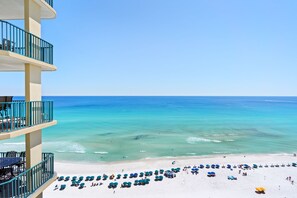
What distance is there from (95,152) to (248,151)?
1090 inches

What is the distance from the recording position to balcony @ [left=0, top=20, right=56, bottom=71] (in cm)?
753

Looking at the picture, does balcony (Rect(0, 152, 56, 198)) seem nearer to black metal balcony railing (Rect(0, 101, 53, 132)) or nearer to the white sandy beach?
black metal balcony railing (Rect(0, 101, 53, 132))

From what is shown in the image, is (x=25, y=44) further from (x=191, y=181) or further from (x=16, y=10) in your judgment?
(x=191, y=181)

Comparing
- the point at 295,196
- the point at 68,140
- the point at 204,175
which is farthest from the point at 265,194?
the point at 68,140

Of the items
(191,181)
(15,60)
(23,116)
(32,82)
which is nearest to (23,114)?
(23,116)

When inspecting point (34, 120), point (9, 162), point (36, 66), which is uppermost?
point (36, 66)

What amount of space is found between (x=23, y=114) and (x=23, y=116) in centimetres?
9

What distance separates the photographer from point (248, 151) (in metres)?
41.5

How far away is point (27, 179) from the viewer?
8.21m

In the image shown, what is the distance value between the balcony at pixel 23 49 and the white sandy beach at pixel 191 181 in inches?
661

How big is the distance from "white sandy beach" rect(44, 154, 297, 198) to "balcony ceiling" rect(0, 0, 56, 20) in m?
17.5

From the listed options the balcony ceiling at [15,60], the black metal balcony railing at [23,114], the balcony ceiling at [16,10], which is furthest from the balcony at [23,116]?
the balcony ceiling at [16,10]

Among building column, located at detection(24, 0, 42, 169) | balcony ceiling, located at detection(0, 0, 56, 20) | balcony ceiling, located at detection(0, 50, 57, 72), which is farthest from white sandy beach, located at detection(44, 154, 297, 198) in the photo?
balcony ceiling, located at detection(0, 0, 56, 20)

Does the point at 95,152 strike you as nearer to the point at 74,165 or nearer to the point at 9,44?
the point at 74,165
